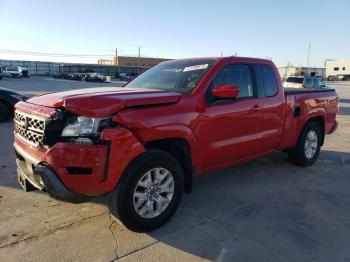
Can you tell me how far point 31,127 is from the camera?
139 inches

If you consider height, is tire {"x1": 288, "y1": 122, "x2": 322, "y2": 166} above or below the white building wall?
below

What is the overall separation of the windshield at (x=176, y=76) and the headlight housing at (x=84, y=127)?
1.29 m

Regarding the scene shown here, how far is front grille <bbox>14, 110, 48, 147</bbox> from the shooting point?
334 centimetres

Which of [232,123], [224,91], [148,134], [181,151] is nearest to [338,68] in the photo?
[232,123]

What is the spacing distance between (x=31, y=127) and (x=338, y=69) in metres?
106

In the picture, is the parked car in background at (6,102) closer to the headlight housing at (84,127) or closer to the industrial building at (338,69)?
the headlight housing at (84,127)

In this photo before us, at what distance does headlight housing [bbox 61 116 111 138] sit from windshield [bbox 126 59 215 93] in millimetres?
1289

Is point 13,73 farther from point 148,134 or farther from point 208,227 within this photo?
point 208,227

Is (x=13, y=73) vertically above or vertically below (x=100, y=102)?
below

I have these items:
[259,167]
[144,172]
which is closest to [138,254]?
[144,172]

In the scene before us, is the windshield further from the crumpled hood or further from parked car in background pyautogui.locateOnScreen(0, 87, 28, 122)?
parked car in background pyautogui.locateOnScreen(0, 87, 28, 122)

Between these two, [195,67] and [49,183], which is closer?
[49,183]

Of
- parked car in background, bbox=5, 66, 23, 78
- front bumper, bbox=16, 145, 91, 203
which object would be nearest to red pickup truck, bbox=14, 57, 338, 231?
front bumper, bbox=16, 145, 91, 203

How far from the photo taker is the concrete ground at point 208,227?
3.25m
